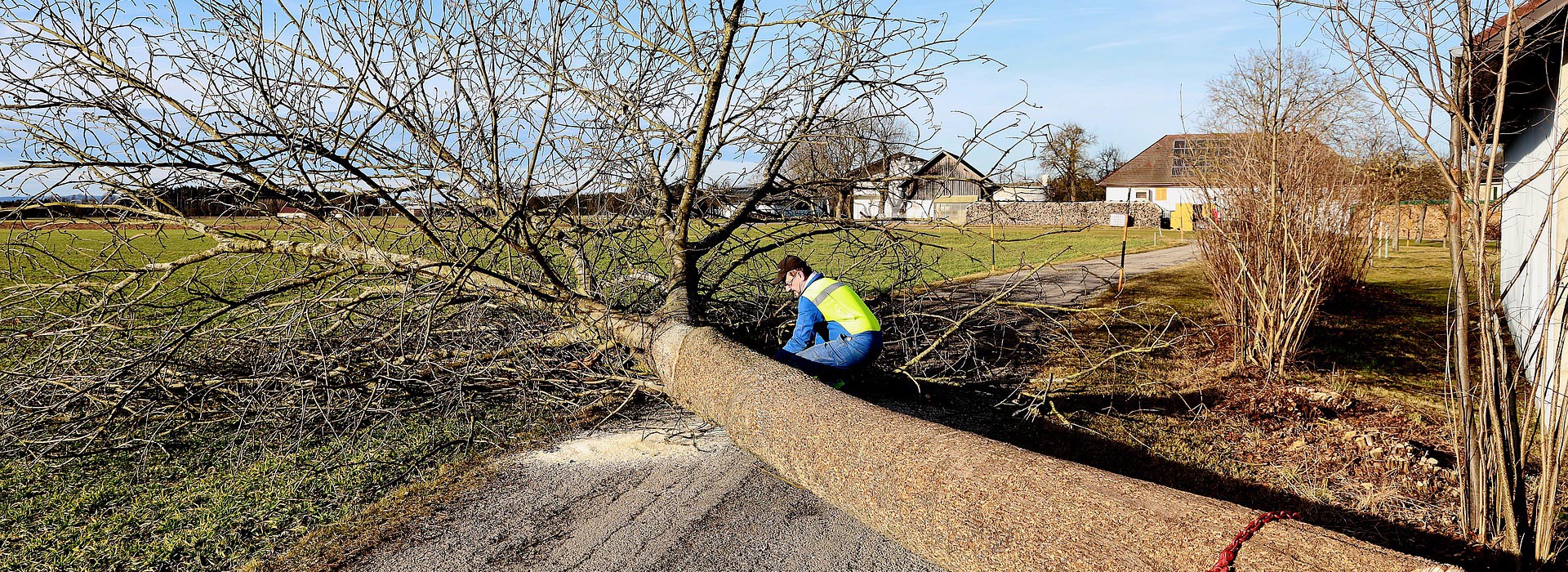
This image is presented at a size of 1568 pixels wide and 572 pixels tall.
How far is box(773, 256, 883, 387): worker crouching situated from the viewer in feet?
16.5

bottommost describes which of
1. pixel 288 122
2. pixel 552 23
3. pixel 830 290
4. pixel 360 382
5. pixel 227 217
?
pixel 360 382

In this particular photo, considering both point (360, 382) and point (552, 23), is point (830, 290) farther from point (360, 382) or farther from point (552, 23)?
point (360, 382)

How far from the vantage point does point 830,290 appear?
511 cm

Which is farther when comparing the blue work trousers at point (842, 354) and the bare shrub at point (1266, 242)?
the bare shrub at point (1266, 242)

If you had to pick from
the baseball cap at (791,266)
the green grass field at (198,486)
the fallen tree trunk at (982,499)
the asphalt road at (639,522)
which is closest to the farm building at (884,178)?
the baseball cap at (791,266)

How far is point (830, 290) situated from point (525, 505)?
2.18 meters

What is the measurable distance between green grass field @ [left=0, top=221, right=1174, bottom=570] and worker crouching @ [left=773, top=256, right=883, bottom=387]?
1.18 metres

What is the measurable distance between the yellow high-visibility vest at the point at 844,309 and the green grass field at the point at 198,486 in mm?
A: 1147

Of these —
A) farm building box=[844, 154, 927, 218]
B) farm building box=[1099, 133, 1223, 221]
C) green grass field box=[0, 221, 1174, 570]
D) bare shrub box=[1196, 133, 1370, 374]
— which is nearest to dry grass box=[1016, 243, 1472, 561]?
bare shrub box=[1196, 133, 1370, 374]

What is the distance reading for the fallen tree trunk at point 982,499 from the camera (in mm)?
2117

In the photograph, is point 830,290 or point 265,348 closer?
point 265,348

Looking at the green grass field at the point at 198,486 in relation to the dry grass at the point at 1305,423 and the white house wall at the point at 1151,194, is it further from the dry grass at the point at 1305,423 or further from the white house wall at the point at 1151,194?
the white house wall at the point at 1151,194

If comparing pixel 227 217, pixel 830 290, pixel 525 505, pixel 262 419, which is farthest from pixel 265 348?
pixel 830 290

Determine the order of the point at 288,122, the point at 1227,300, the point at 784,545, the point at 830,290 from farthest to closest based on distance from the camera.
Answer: the point at 1227,300, the point at 830,290, the point at 288,122, the point at 784,545
